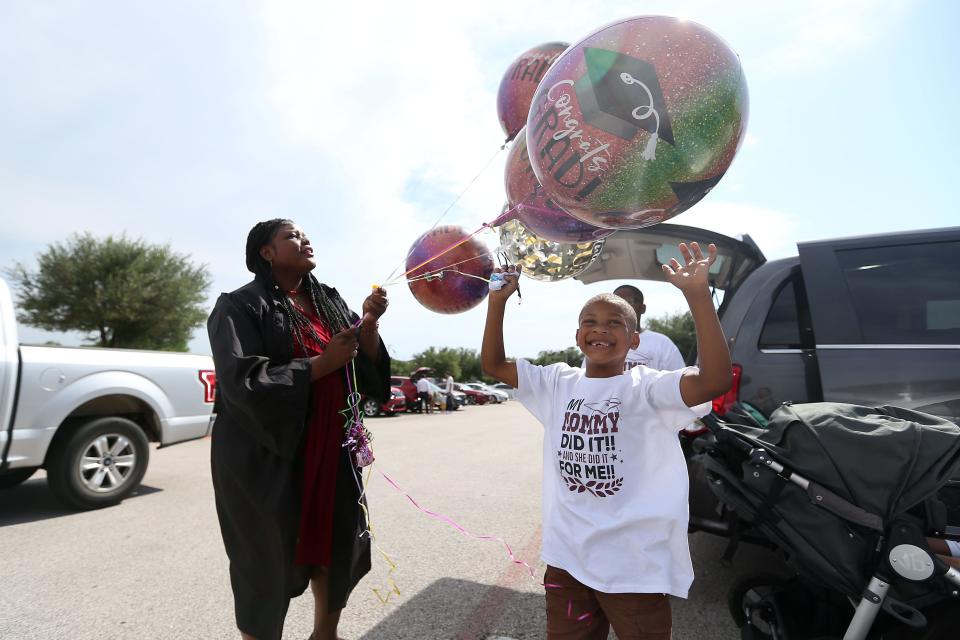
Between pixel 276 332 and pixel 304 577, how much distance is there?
1.03m

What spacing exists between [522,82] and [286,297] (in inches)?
76.5

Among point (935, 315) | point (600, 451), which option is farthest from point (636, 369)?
point (935, 315)

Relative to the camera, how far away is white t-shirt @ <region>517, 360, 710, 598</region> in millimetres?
1652

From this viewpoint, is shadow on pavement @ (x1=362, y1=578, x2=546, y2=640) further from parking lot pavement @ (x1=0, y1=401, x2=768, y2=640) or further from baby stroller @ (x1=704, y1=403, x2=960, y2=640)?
baby stroller @ (x1=704, y1=403, x2=960, y2=640)

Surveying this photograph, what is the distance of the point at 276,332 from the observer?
214 centimetres

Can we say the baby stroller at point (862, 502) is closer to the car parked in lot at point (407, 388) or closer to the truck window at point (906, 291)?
the truck window at point (906, 291)

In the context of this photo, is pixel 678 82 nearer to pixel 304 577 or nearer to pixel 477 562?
pixel 304 577

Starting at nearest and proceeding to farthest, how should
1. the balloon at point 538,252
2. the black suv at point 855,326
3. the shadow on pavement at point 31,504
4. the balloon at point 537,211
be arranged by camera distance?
1. the balloon at point 537,211
2. the black suv at point 855,326
3. the balloon at point 538,252
4. the shadow on pavement at point 31,504

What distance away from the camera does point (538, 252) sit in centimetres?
293

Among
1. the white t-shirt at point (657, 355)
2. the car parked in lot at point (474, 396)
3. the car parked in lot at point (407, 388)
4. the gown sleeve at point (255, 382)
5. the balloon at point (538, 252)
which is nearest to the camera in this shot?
the gown sleeve at point (255, 382)

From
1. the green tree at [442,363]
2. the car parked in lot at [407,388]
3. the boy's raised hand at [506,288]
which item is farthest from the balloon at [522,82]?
the green tree at [442,363]

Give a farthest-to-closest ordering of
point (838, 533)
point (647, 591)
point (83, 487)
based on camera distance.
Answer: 1. point (83, 487)
2. point (838, 533)
3. point (647, 591)

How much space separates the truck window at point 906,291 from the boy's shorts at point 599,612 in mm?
1910

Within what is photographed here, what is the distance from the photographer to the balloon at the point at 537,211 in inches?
96.3
